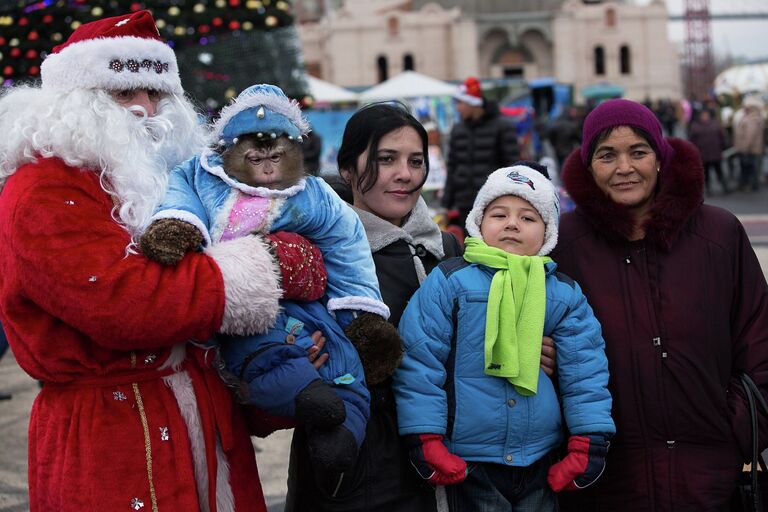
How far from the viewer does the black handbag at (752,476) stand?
2850mm

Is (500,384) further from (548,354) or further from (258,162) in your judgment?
(258,162)

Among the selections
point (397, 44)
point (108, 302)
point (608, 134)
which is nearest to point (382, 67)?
point (397, 44)

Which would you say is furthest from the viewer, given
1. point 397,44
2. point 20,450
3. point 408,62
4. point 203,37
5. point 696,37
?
point 696,37

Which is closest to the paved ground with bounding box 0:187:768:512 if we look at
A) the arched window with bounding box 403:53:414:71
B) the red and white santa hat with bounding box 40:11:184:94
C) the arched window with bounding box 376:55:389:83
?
the red and white santa hat with bounding box 40:11:184:94

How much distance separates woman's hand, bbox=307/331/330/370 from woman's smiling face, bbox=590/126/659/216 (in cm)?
116

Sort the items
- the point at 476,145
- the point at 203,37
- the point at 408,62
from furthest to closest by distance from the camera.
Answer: the point at 408,62, the point at 203,37, the point at 476,145

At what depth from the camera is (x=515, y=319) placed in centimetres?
273

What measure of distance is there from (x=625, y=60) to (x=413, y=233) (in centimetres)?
7200

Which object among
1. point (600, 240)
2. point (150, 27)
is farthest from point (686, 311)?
point (150, 27)

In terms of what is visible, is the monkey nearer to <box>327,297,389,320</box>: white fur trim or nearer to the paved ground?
<box>327,297,389,320</box>: white fur trim

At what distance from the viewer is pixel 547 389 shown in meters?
2.79

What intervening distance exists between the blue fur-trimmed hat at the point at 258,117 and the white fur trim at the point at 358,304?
0.51 m

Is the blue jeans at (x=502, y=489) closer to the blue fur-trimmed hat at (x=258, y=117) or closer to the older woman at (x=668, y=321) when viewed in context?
the older woman at (x=668, y=321)

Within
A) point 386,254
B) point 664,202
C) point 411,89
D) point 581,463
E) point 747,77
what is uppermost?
point 747,77
